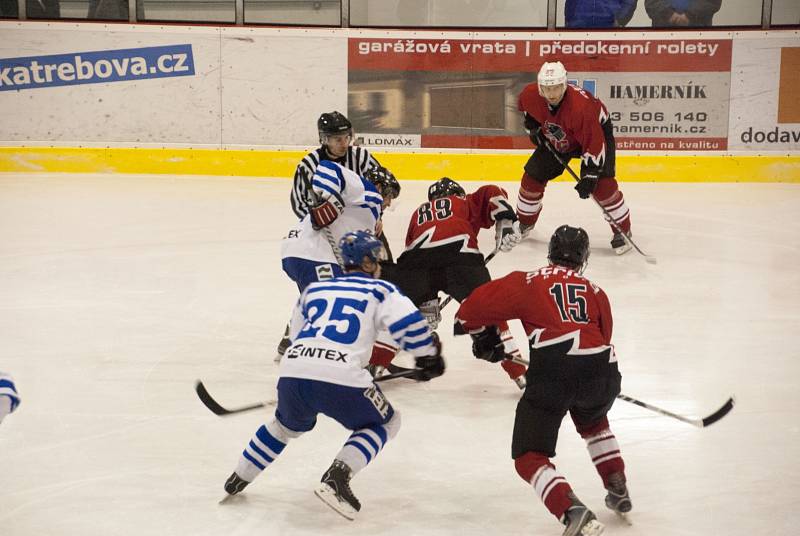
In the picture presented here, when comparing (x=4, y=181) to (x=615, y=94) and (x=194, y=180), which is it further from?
(x=615, y=94)

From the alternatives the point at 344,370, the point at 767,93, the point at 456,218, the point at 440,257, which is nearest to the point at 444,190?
the point at 456,218

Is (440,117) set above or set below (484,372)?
above

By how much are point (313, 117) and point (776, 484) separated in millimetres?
5908

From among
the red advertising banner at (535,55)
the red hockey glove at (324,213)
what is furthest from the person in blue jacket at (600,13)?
the red hockey glove at (324,213)

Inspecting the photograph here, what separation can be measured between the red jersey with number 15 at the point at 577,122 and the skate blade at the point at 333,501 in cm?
352

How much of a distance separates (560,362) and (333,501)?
658 mm

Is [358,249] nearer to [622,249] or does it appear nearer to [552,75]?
[552,75]

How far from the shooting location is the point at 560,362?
2.76 m

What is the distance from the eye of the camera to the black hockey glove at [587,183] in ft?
19.1

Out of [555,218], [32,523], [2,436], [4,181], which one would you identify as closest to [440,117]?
[555,218]

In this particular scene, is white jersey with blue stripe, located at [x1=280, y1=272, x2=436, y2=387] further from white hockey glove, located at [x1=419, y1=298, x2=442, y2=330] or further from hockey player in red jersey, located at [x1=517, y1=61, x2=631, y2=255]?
hockey player in red jersey, located at [x1=517, y1=61, x2=631, y2=255]

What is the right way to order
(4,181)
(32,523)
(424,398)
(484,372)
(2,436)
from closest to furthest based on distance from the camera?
(32,523)
(2,436)
(424,398)
(484,372)
(4,181)

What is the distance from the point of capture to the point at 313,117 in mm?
8461

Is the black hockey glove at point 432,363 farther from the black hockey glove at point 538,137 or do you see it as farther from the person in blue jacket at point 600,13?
the person in blue jacket at point 600,13
